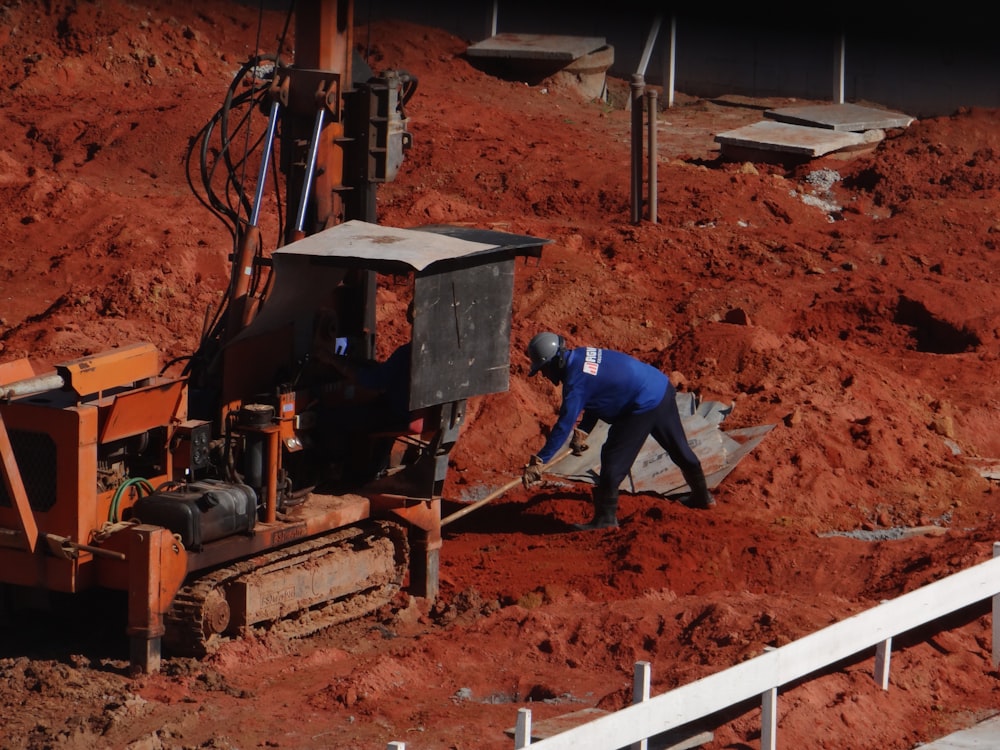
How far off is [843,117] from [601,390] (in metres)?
13.5

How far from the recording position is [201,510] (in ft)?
25.1

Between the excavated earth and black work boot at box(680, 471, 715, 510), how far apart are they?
0.79 feet

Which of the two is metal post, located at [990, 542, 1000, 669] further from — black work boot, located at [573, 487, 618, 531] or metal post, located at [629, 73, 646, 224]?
metal post, located at [629, 73, 646, 224]

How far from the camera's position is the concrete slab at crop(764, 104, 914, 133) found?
21734 mm

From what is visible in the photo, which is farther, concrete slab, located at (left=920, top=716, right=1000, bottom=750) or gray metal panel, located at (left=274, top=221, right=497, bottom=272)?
gray metal panel, located at (left=274, top=221, right=497, bottom=272)

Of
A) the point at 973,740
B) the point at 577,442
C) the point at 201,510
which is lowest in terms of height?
the point at 973,740

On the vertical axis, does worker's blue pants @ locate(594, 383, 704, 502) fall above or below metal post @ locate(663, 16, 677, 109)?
below

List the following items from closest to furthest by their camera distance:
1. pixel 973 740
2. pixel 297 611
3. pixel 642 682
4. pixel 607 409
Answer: pixel 642 682 → pixel 973 740 → pixel 297 611 → pixel 607 409

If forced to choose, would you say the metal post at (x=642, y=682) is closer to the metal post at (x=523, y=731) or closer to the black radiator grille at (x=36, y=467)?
the metal post at (x=523, y=731)

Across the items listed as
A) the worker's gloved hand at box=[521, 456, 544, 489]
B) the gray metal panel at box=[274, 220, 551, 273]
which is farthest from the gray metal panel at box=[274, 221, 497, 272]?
the worker's gloved hand at box=[521, 456, 544, 489]

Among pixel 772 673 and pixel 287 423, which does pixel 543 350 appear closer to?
pixel 287 423

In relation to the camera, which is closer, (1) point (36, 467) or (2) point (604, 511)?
(1) point (36, 467)

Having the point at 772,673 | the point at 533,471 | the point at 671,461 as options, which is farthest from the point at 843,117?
the point at 772,673

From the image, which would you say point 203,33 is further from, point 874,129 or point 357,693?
point 357,693
